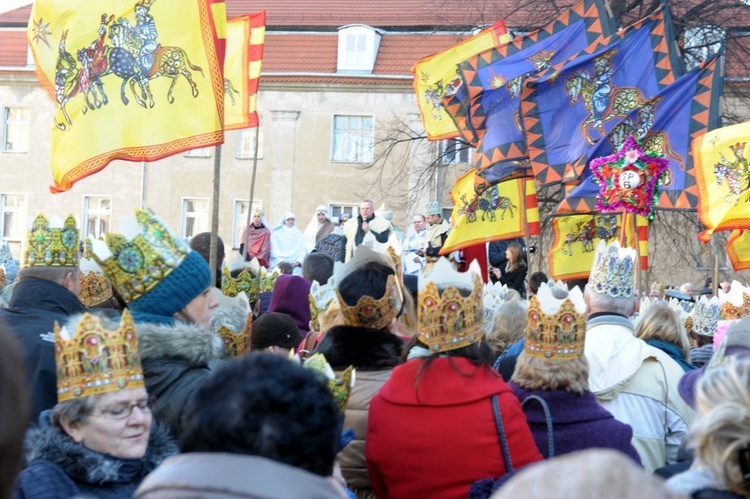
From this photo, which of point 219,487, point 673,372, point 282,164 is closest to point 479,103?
point 673,372

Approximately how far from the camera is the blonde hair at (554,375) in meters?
4.36

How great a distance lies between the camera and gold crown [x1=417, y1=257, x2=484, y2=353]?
4.23 m

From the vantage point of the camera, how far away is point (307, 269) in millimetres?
9195

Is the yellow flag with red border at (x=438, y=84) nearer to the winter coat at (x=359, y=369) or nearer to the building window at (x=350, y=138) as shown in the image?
the winter coat at (x=359, y=369)

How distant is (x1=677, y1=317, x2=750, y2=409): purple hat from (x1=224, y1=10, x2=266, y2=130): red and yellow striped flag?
313 inches

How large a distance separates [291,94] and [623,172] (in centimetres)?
2742

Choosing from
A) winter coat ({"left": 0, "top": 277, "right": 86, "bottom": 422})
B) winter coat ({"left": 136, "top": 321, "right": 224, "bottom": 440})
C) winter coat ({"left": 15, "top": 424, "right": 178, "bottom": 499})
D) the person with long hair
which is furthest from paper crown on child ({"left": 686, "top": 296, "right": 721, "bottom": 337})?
winter coat ({"left": 15, "top": 424, "right": 178, "bottom": 499})

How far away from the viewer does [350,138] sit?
36.7 m

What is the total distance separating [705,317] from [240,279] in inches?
142

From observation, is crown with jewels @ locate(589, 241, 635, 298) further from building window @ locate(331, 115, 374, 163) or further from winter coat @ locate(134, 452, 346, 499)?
building window @ locate(331, 115, 374, 163)

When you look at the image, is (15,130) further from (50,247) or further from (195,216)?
(50,247)

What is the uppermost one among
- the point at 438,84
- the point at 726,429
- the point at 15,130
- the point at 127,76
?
the point at 15,130

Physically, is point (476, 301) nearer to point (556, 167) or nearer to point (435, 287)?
point (435, 287)

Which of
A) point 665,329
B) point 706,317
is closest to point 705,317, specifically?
point 706,317
